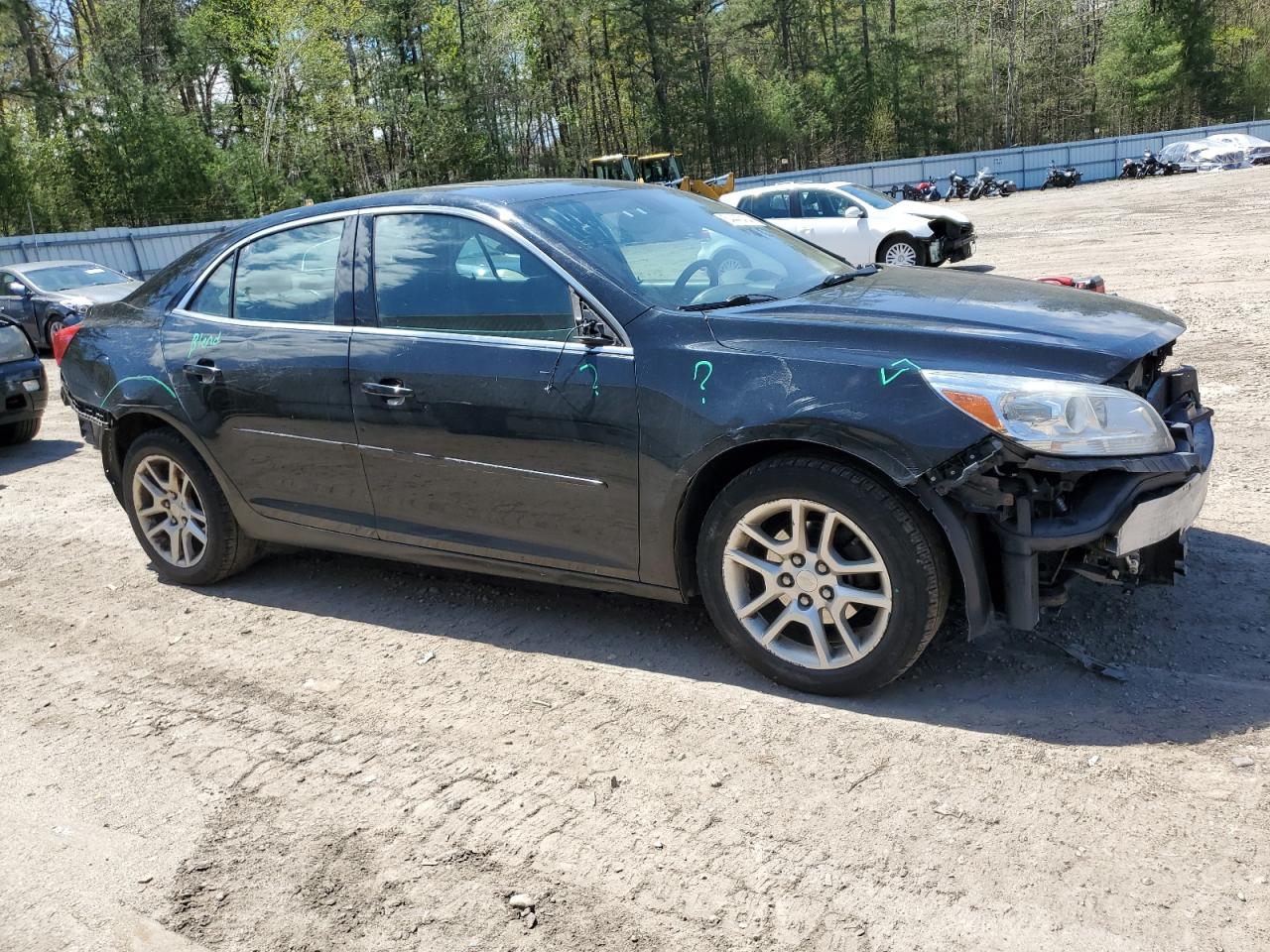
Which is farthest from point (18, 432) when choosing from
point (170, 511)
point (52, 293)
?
point (52, 293)

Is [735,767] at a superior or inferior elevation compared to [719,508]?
inferior

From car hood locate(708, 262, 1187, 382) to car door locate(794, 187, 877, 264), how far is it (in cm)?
1319

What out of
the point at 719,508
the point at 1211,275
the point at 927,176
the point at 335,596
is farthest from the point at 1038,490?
the point at 927,176

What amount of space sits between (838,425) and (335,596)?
279 centimetres

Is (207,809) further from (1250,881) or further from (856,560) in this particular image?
(1250,881)

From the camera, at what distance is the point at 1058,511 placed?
3354 millimetres

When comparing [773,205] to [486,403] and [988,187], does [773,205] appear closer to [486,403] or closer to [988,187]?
[486,403]

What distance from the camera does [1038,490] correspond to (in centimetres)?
331

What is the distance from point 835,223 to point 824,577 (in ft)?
48.0

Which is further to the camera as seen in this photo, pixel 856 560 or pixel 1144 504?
pixel 856 560

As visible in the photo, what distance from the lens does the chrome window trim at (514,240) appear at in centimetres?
391

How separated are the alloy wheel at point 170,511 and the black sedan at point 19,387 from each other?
469cm

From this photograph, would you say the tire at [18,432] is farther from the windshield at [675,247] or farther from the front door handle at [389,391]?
the windshield at [675,247]

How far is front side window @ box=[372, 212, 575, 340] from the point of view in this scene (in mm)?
4078
